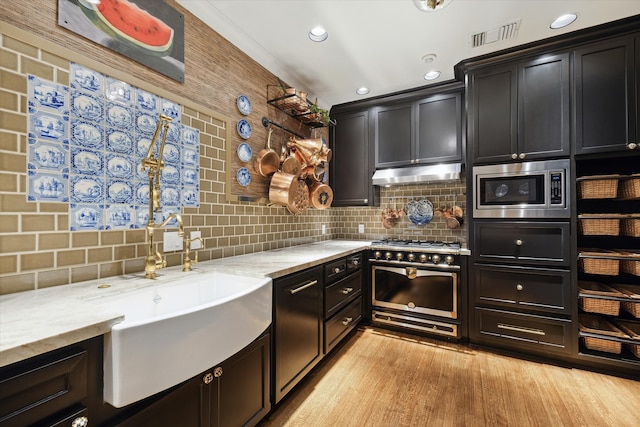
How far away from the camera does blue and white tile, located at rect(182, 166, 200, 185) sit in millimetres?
1722

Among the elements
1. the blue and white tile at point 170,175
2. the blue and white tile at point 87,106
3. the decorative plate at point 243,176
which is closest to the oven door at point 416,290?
the decorative plate at point 243,176

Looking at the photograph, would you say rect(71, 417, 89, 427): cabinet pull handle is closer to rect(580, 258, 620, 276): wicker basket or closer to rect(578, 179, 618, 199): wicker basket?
rect(580, 258, 620, 276): wicker basket

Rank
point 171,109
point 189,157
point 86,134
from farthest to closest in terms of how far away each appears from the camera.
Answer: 1. point 189,157
2. point 171,109
3. point 86,134

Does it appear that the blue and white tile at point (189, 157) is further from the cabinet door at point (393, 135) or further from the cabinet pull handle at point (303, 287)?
the cabinet door at point (393, 135)

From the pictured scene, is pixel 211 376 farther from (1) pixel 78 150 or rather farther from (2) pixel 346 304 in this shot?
(2) pixel 346 304

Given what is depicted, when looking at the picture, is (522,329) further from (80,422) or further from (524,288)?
(80,422)

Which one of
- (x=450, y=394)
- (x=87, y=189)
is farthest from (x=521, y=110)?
(x=87, y=189)

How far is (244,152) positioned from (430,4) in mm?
1577

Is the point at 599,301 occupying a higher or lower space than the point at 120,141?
lower

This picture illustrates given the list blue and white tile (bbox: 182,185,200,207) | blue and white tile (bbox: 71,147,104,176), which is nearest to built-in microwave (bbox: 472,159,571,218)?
blue and white tile (bbox: 182,185,200,207)

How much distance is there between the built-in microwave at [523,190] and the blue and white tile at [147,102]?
8.31ft

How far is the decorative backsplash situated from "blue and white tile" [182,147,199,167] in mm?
47

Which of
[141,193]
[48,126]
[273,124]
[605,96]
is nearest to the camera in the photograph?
[48,126]

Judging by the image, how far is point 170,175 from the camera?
1639 mm
